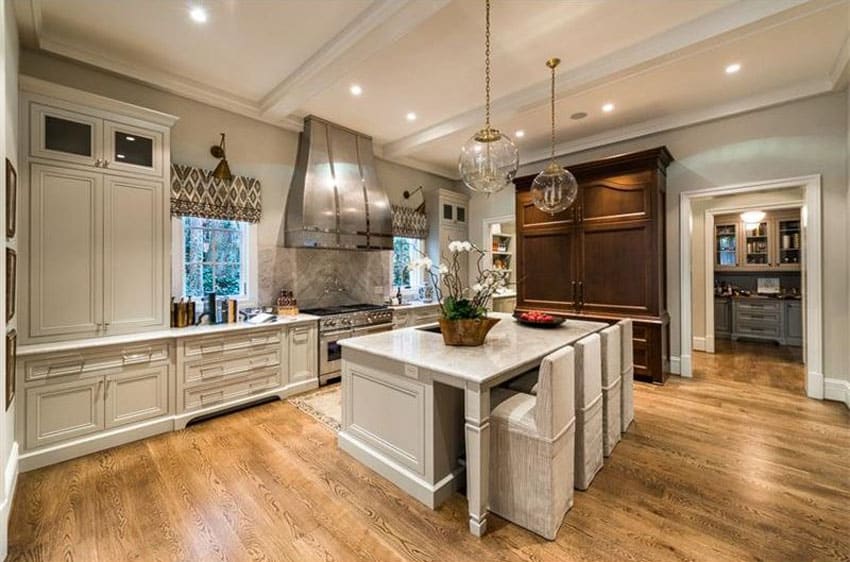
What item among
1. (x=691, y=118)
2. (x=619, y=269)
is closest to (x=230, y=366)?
(x=619, y=269)

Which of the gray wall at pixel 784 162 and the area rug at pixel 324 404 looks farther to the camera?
the gray wall at pixel 784 162

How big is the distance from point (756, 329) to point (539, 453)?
22.9ft

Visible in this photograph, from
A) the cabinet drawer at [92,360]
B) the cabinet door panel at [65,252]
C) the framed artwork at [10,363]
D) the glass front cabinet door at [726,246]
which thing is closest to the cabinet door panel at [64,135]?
the cabinet door panel at [65,252]

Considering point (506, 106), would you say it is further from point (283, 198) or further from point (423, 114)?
point (283, 198)

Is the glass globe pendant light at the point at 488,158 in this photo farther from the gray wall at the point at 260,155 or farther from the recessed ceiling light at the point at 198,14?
the gray wall at the point at 260,155

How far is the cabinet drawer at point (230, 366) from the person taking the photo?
318cm

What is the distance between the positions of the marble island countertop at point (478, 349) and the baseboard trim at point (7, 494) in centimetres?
179

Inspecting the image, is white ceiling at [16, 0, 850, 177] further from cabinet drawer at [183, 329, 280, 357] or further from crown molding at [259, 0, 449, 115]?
cabinet drawer at [183, 329, 280, 357]

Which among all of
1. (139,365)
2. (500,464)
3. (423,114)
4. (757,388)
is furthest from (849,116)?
(139,365)

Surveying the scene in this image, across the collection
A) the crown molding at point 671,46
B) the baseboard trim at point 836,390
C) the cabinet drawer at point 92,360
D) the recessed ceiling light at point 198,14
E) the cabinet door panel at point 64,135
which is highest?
the recessed ceiling light at point 198,14

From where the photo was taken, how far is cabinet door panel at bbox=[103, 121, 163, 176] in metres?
2.84

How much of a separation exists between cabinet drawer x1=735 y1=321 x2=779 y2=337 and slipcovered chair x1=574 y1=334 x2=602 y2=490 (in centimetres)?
620

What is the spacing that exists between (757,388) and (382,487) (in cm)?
426

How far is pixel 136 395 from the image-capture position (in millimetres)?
2898
